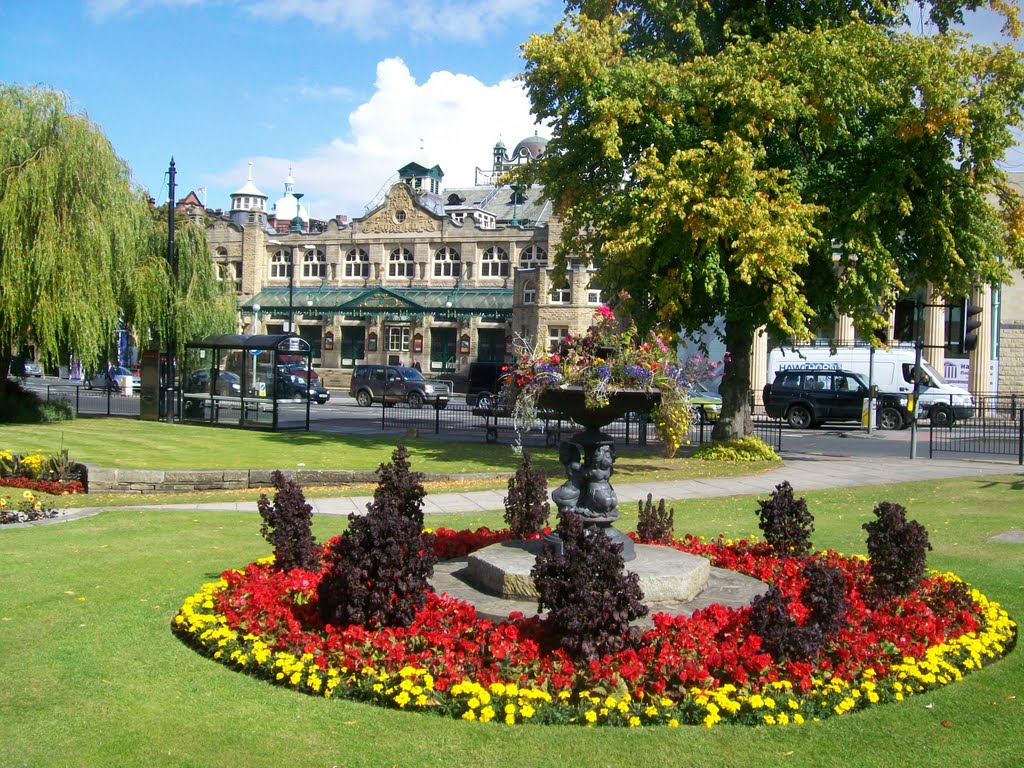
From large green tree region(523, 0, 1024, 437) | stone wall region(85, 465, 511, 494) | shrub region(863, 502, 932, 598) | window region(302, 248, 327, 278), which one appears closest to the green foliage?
large green tree region(523, 0, 1024, 437)

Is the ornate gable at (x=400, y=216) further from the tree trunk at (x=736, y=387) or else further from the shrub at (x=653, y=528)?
the shrub at (x=653, y=528)

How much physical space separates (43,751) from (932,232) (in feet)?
61.4

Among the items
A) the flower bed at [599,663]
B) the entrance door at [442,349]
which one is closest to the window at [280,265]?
the entrance door at [442,349]

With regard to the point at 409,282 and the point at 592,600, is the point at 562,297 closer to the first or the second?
the point at 409,282

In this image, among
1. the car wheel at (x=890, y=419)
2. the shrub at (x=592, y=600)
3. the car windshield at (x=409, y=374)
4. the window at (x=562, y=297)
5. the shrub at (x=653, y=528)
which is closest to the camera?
the shrub at (x=592, y=600)

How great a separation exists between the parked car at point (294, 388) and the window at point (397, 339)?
1775cm

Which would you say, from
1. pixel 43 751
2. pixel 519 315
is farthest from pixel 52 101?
pixel 519 315

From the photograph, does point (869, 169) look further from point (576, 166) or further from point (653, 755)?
point (653, 755)

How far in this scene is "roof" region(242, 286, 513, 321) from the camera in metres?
62.8

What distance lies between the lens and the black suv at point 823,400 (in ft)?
112

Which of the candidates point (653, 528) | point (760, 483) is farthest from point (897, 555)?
point (760, 483)

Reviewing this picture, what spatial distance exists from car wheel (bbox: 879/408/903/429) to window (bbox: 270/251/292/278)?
48.5m

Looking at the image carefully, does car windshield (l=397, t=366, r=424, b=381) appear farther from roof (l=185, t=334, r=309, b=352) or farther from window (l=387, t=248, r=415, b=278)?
window (l=387, t=248, r=415, b=278)

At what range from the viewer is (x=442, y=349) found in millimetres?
65062
